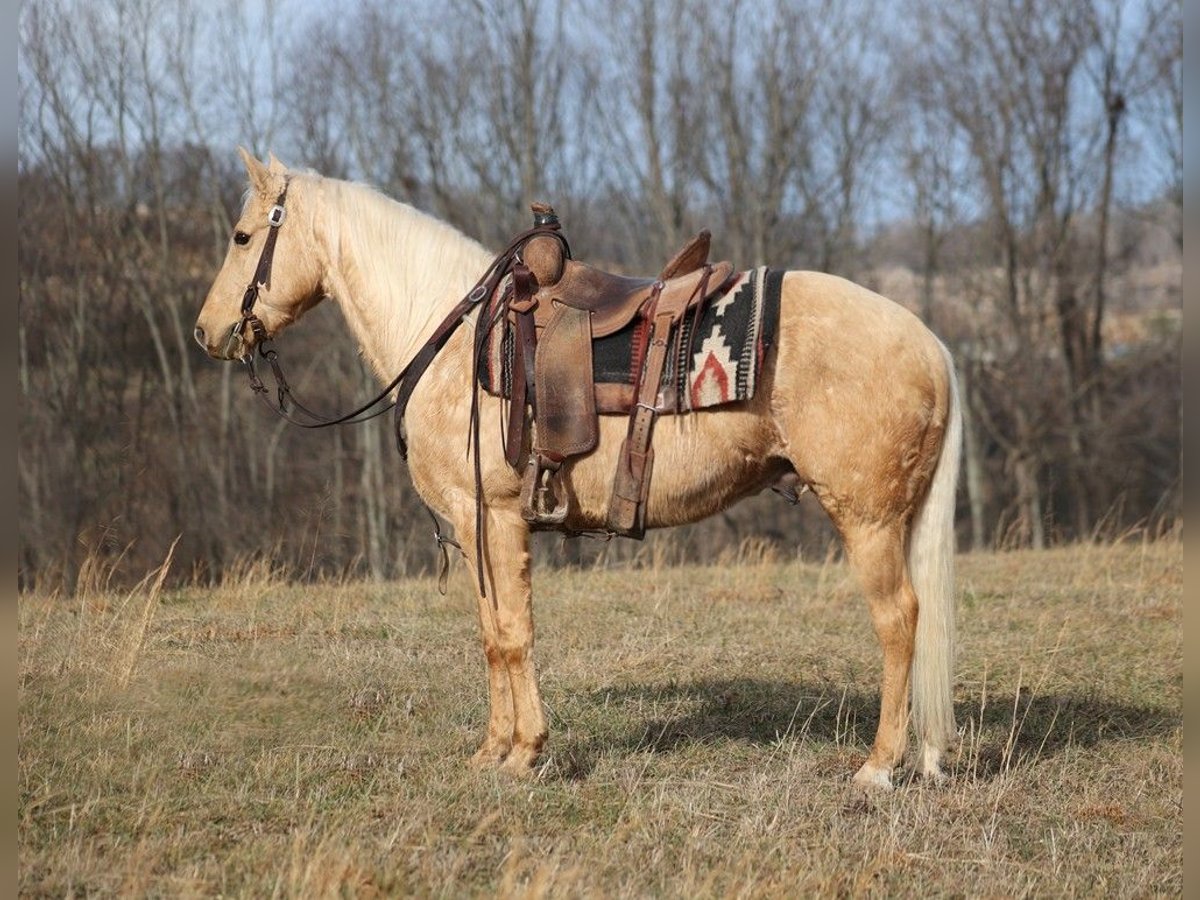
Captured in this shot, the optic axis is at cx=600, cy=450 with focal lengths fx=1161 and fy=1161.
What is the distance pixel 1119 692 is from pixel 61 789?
532 cm

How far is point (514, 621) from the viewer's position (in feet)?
15.8

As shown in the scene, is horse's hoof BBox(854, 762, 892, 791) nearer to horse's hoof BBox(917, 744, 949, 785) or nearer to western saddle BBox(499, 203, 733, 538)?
horse's hoof BBox(917, 744, 949, 785)

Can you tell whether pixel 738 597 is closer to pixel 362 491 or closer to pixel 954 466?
pixel 954 466

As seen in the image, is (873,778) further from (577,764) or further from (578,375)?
(578,375)

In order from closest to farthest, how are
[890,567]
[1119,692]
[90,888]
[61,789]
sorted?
[90,888] < [61,789] < [890,567] < [1119,692]

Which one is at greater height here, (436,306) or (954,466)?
(436,306)

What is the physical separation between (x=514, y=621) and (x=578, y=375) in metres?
1.05

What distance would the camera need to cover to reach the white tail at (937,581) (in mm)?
4797

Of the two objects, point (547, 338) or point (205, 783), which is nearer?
point (205, 783)

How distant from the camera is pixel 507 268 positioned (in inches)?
198

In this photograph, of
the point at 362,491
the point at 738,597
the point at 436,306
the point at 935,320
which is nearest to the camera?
the point at 436,306

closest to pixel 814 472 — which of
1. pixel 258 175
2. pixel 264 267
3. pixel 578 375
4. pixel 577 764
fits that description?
pixel 578 375

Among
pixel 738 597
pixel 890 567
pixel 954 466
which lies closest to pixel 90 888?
pixel 890 567

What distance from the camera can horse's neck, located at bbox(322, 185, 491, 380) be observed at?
5.16m
